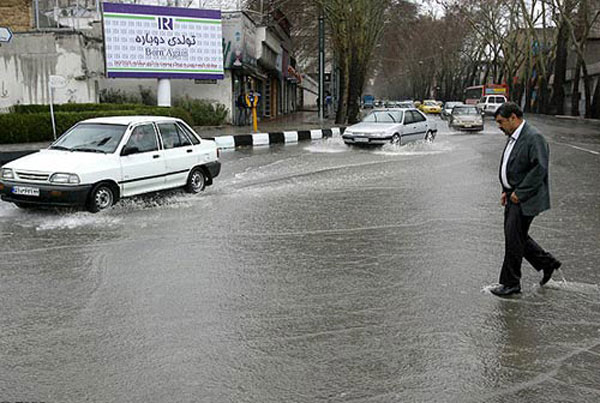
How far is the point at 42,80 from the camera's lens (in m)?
24.2

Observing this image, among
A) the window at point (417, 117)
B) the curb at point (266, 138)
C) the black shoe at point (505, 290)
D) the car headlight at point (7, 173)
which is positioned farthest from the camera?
the curb at point (266, 138)

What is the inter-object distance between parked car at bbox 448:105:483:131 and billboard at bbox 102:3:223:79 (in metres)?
11.0

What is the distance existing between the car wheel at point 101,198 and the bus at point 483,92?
5316 cm

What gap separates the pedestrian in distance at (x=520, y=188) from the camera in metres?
5.44

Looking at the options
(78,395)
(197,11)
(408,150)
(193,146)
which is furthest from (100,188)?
(197,11)

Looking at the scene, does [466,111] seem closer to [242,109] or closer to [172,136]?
[242,109]

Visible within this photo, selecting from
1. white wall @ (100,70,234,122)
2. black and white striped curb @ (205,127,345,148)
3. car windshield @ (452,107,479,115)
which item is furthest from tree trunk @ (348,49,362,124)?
white wall @ (100,70,234,122)

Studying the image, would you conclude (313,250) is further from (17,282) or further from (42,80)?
(42,80)

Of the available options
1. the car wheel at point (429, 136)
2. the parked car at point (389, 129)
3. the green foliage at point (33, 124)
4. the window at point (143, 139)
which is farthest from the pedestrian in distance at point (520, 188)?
the car wheel at point (429, 136)

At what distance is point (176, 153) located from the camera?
36.0 feet

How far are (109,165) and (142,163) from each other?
716 mm

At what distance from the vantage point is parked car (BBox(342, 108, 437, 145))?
775 inches

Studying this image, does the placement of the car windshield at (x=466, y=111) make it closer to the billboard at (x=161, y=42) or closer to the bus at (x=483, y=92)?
the billboard at (x=161, y=42)

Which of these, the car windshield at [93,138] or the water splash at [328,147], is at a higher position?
the car windshield at [93,138]
